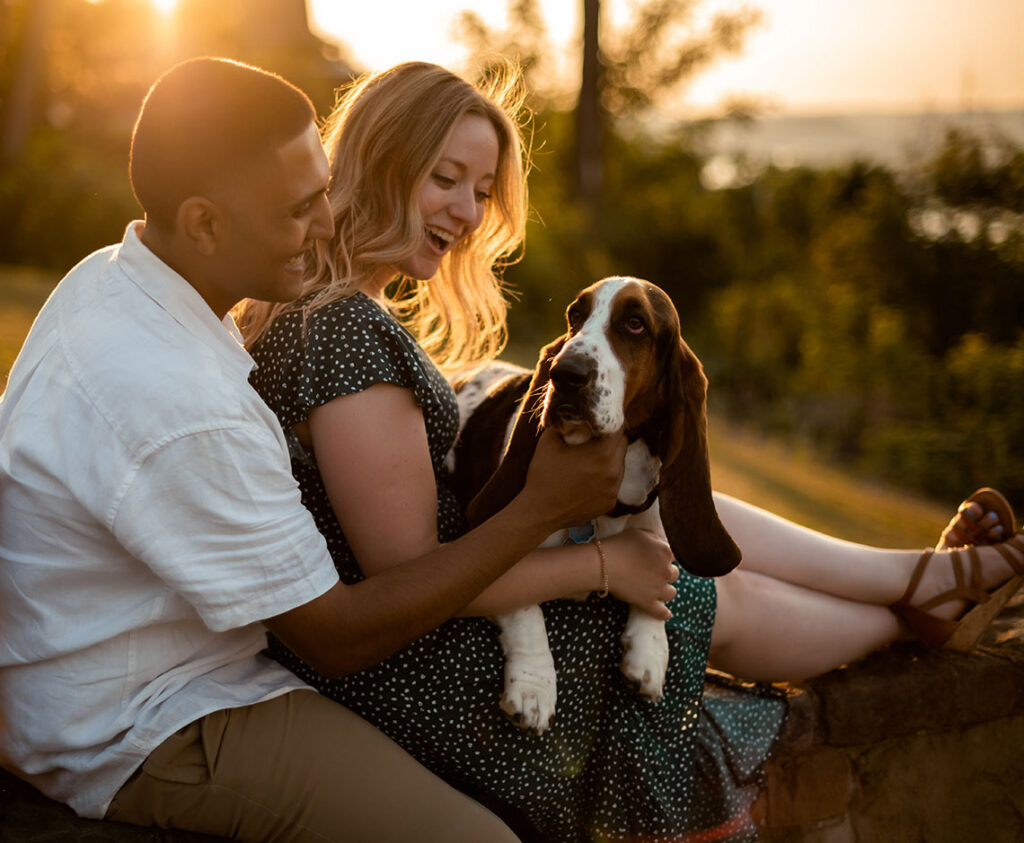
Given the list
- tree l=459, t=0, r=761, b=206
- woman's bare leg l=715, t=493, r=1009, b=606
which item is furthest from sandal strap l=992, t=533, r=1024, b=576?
tree l=459, t=0, r=761, b=206

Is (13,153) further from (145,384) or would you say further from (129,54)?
(145,384)

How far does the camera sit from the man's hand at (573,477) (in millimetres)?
2100

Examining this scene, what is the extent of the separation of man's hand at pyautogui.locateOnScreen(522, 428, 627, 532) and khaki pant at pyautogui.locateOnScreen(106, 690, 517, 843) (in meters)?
0.62

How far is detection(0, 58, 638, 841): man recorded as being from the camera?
5.36ft

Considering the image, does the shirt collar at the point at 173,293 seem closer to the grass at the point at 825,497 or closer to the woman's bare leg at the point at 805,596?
the woman's bare leg at the point at 805,596

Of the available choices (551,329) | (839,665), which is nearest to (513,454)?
(839,665)

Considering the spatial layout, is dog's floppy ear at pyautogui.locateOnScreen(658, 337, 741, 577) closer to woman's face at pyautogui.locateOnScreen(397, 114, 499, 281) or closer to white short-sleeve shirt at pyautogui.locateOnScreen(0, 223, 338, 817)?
woman's face at pyautogui.locateOnScreen(397, 114, 499, 281)

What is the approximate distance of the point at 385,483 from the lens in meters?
2.08

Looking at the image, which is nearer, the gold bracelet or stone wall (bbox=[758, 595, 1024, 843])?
the gold bracelet

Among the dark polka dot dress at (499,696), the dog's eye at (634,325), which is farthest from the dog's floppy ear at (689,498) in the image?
the dark polka dot dress at (499,696)

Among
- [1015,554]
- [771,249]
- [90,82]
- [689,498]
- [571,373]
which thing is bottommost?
[771,249]

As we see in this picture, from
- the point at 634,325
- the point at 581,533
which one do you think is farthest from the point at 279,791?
the point at 634,325

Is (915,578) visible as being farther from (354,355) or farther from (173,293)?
(173,293)

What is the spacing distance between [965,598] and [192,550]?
2.40m
